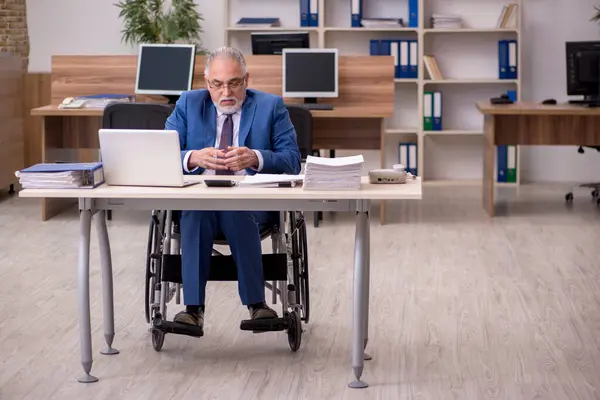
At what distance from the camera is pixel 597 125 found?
7.21m

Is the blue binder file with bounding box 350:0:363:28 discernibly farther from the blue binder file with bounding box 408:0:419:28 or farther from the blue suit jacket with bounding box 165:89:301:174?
the blue suit jacket with bounding box 165:89:301:174

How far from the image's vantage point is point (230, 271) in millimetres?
4020

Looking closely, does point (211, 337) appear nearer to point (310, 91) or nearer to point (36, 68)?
point (310, 91)

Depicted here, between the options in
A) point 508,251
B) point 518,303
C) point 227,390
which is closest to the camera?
point 227,390

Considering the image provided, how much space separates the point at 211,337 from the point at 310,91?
123 inches

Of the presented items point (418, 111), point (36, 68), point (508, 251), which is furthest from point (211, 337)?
point (36, 68)

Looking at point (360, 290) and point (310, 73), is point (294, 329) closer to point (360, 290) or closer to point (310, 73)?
point (360, 290)

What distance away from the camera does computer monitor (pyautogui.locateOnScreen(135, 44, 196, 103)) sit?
280 inches

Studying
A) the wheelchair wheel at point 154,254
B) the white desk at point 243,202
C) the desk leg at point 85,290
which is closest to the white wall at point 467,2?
the wheelchair wheel at point 154,254

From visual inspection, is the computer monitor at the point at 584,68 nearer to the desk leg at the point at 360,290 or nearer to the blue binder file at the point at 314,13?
the blue binder file at the point at 314,13

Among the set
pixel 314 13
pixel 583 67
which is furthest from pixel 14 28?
pixel 583 67

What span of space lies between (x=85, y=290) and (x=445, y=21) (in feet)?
18.6

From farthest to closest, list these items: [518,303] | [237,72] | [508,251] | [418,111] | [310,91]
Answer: [418,111] → [310,91] → [508,251] → [518,303] → [237,72]

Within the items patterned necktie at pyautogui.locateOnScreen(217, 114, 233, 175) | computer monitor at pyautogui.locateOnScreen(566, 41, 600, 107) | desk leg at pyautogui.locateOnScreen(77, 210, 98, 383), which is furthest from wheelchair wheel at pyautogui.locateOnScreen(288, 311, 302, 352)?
computer monitor at pyautogui.locateOnScreen(566, 41, 600, 107)
